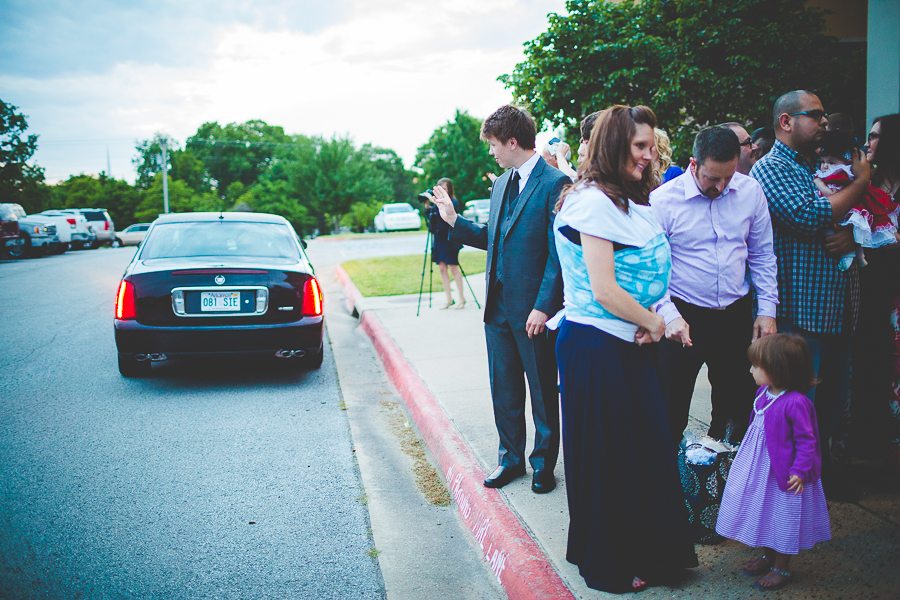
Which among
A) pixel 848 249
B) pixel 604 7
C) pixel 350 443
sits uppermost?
pixel 604 7

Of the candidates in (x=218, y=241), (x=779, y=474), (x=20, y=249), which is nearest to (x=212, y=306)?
(x=218, y=241)

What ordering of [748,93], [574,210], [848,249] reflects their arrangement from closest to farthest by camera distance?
[574,210]
[848,249]
[748,93]

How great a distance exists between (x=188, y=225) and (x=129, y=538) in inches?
169

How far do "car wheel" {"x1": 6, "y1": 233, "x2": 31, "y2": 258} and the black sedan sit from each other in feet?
61.4

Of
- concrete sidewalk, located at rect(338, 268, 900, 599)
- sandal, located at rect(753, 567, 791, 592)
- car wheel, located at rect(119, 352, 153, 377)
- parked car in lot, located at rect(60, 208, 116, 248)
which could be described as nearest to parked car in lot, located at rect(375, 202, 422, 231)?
parked car in lot, located at rect(60, 208, 116, 248)

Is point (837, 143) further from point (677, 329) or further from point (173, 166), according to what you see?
point (173, 166)

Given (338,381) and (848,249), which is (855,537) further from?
(338,381)

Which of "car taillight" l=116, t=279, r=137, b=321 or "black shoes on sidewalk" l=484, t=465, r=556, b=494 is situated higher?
"car taillight" l=116, t=279, r=137, b=321

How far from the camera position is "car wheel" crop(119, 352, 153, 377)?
6.12 metres

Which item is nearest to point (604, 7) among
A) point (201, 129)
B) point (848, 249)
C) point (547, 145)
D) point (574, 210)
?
point (547, 145)

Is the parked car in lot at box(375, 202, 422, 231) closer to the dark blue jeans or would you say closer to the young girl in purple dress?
the dark blue jeans

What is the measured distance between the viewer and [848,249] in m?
3.12

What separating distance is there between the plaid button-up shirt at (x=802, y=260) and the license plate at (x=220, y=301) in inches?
177

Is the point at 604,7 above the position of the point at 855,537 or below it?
above
